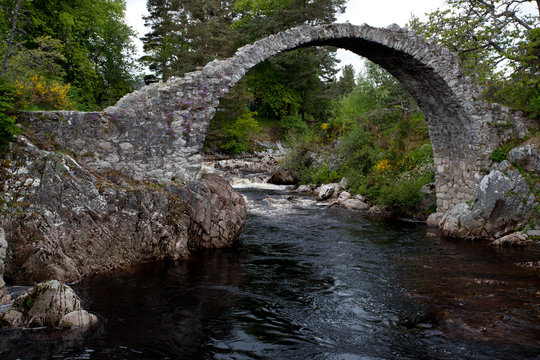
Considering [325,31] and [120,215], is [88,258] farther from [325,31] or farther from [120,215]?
[325,31]

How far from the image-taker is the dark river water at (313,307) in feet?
14.5

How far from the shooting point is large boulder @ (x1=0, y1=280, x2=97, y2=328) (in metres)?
4.71

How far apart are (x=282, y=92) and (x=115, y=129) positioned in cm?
2878

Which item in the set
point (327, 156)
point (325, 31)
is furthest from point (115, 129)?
point (327, 156)

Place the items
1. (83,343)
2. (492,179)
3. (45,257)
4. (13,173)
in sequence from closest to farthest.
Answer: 1. (83,343)
2. (45,257)
3. (13,173)
4. (492,179)

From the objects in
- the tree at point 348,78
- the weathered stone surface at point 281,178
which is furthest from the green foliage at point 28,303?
the tree at point 348,78

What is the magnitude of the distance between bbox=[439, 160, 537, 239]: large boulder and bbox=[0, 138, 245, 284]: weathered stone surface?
6.87 metres

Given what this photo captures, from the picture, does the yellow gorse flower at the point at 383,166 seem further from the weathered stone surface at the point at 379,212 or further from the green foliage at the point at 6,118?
the green foliage at the point at 6,118

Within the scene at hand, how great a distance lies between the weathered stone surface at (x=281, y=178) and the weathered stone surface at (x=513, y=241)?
1271cm

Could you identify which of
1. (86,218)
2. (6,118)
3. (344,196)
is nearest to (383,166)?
(344,196)

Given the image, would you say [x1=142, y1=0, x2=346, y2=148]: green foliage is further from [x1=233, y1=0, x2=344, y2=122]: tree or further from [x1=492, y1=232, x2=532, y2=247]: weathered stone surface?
[x1=492, y1=232, x2=532, y2=247]: weathered stone surface

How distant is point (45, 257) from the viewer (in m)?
6.15

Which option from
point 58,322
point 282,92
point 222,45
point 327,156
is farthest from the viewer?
point 282,92

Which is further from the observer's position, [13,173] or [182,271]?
[182,271]
